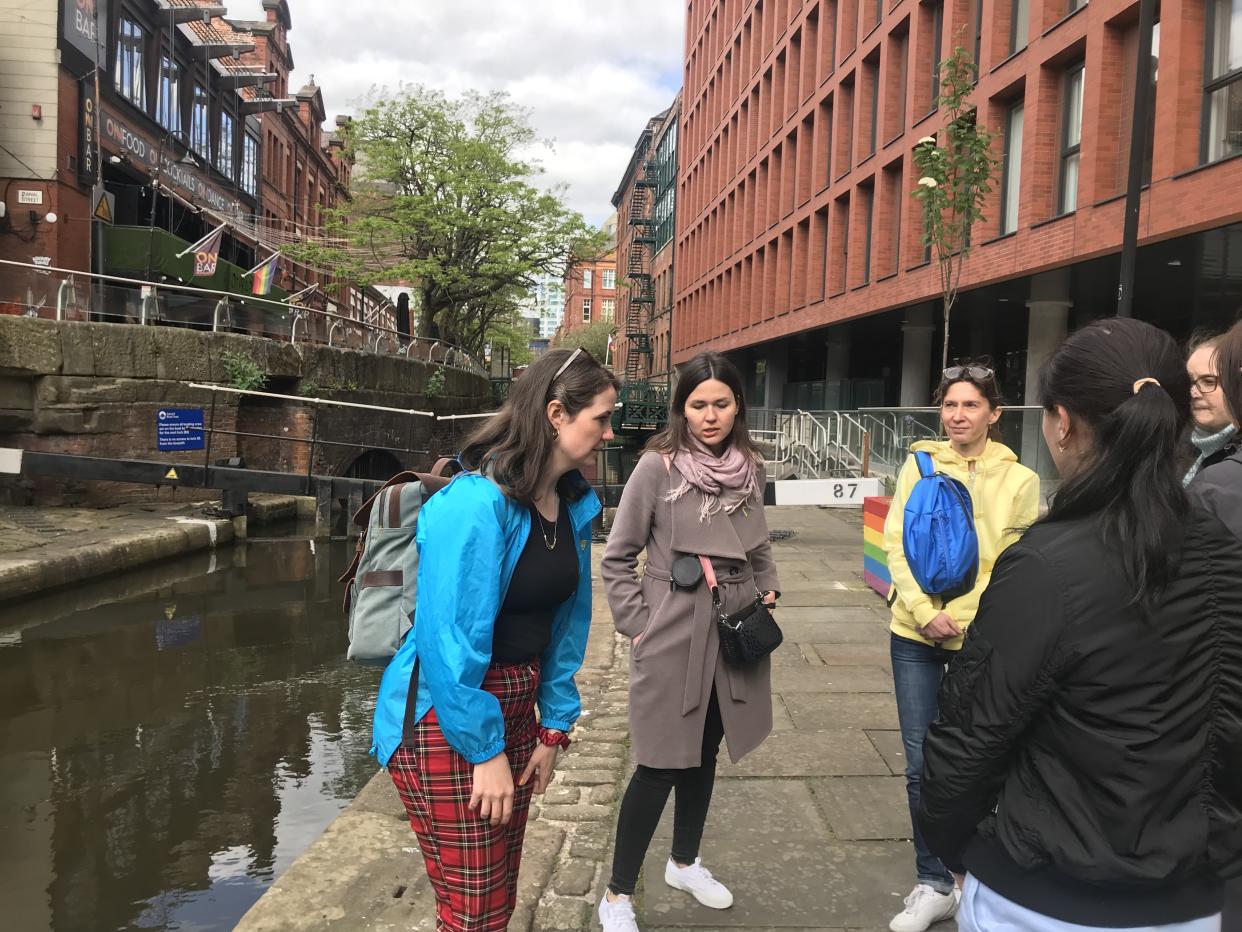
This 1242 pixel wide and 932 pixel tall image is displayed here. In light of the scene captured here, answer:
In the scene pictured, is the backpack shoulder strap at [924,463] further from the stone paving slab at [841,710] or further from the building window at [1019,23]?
the building window at [1019,23]

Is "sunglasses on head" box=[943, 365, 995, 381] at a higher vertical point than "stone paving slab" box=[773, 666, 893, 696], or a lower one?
higher

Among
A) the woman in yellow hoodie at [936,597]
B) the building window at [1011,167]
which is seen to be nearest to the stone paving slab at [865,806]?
the woman in yellow hoodie at [936,597]

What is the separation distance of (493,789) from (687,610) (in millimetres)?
992

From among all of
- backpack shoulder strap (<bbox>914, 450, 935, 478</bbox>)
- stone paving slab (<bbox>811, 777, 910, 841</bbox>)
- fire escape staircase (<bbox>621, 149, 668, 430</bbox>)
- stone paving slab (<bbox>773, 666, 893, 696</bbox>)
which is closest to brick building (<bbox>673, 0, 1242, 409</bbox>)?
stone paving slab (<bbox>773, 666, 893, 696</bbox>)

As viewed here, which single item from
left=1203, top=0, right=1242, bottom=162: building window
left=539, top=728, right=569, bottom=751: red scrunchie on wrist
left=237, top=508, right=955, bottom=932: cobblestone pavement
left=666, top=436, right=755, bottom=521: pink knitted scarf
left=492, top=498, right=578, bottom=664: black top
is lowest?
left=237, top=508, right=955, bottom=932: cobblestone pavement

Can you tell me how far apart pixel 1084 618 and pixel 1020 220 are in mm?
16376

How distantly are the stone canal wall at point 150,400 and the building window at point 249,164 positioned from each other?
18.7 metres

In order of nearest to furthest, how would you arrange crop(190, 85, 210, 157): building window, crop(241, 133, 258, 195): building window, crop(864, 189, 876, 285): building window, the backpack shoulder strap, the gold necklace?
the gold necklace
the backpack shoulder strap
crop(864, 189, 876, 285): building window
crop(190, 85, 210, 157): building window
crop(241, 133, 258, 195): building window

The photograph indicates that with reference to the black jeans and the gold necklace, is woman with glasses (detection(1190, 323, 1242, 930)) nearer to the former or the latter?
the gold necklace

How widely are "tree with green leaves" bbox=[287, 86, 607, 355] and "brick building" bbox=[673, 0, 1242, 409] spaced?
8.35 metres

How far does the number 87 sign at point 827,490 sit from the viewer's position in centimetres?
1093

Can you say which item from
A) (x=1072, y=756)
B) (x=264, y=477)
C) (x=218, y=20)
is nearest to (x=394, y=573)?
(x=1072, y=756)

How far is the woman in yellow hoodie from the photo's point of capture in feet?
9.61

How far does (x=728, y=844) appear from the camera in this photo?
3543mm
